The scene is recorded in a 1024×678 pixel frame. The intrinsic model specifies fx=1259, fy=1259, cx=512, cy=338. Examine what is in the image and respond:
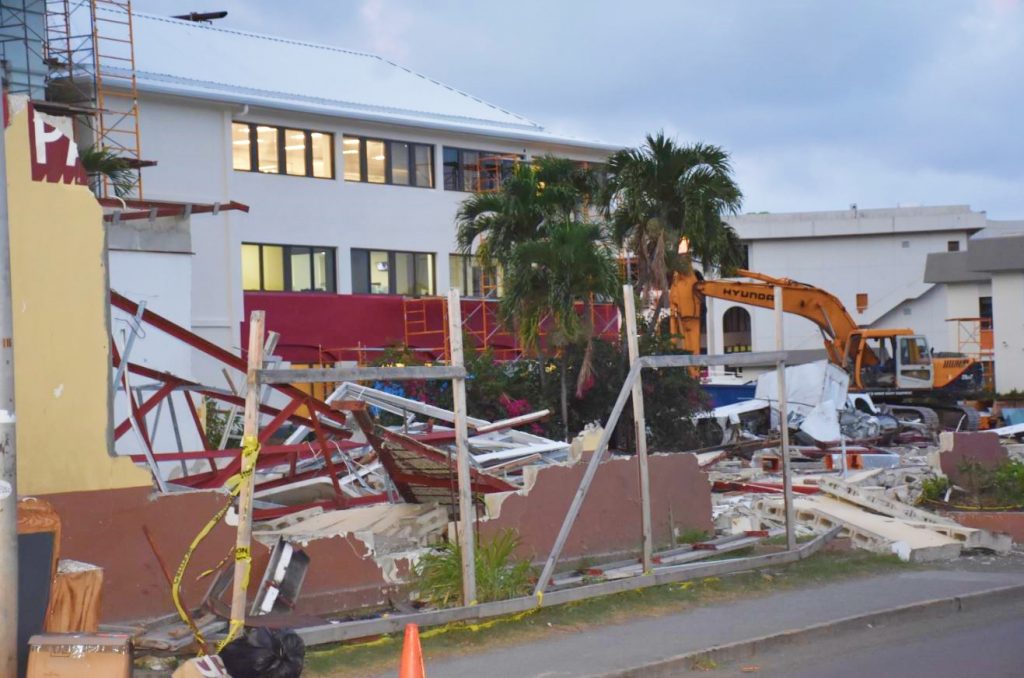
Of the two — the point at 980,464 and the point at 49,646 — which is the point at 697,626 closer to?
the point at 49,646

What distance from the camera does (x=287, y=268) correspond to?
114 feet

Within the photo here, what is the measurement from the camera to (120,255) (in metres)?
21.0

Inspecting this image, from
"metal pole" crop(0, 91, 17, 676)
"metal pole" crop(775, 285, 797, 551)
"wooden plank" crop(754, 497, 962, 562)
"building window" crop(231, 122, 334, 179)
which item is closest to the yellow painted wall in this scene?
"metal pole" crop(0, 91, 17, 676)

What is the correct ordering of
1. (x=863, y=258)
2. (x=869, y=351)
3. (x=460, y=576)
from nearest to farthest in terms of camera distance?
(x=460, y=576) < (x=869, y=351) < (x=863, y=258)

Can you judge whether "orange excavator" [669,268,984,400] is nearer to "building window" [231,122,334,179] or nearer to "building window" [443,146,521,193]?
"building window" [443,146,521,193]

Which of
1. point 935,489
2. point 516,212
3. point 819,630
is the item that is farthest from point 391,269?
point 819,630

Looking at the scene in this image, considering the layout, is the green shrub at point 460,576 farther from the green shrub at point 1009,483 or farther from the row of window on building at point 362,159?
the row of window on building at point 362,159

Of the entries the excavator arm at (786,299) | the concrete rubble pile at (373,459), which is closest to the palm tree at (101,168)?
the concrete rubble pile at (373,459)

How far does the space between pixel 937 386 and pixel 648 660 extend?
31768 millimetres

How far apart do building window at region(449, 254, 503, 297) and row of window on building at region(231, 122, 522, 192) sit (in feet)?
7.24

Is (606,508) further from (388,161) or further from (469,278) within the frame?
(469,278)

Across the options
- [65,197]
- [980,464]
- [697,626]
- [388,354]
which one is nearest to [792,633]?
[697,626]

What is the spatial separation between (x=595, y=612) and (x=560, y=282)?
14.0 m

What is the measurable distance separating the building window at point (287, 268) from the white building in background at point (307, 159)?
39 millimetres
